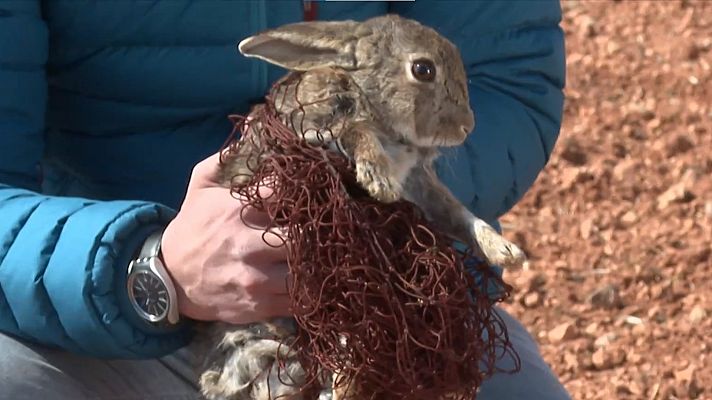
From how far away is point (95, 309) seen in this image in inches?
84.0

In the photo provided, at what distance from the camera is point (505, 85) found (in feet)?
8.97

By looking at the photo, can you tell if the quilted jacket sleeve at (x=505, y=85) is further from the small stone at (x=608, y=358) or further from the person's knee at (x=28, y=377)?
the small stone at (x=608, y=358)

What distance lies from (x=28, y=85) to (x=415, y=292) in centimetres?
88

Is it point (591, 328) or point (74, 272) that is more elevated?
point (74, 272)

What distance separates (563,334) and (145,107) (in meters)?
1.56

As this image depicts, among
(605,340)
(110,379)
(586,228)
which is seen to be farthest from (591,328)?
(110,379)

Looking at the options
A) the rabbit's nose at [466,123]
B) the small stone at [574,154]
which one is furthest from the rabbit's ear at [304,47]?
the small stone at [574,154]

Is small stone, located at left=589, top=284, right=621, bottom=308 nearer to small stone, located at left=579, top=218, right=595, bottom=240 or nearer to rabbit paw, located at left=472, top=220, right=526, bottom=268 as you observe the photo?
small stone, located at left=579, top=218, right=595, bottom=240

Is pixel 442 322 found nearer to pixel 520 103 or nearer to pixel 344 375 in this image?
pixel 344 375

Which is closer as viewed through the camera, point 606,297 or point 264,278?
point 264,278

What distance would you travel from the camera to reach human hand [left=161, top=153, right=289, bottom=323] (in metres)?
2.02

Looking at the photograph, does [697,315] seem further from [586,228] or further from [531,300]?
[586,228]

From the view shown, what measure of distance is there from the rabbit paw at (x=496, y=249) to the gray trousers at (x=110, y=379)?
0.55m

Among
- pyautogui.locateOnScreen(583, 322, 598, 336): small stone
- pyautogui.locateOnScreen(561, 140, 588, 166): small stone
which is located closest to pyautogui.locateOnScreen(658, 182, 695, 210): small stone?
pyautogui.locateOnScreen(561, 140, 588, 166): small stone
